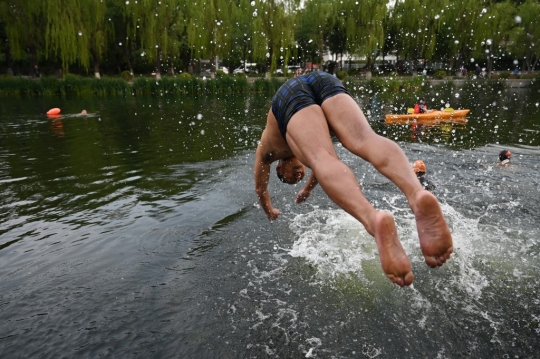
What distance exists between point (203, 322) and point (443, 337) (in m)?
2.30

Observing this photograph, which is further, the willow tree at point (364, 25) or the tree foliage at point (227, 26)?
the willow tree at point (364, 25)

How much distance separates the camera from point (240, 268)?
500 cm

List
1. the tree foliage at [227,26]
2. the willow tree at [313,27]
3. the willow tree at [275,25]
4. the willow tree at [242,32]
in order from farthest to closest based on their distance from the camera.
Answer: the willow tree at [313,27] → the willow tree at [242,32] → the willow tree at [275,25] → the tree foliage at [227,26]

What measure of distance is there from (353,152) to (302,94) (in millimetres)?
715

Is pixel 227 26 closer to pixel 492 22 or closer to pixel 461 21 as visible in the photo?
pixel 461 21

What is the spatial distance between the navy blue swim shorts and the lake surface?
1963 mm

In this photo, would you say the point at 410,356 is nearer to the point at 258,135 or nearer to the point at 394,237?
the point at 394,237

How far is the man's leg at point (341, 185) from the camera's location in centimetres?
268

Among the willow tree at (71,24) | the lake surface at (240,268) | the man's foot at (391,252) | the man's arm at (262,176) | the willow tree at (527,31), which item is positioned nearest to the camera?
the man's foot at (391,252)

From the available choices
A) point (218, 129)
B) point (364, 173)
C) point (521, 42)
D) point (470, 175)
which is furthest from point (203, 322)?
point (521, 42)

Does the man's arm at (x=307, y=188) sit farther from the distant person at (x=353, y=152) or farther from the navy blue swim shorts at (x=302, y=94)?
the navy blue swim shorts at (x=302, y=94)

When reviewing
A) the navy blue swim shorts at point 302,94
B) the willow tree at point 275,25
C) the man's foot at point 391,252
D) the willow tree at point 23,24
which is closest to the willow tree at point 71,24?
the willow tree at point 23,24

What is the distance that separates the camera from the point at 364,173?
31.4ft

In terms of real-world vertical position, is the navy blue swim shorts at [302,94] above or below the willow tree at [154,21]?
below
